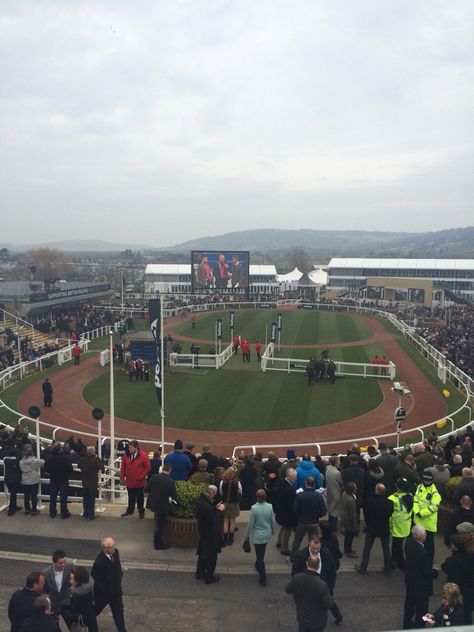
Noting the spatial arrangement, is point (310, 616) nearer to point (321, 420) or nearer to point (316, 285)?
point (321, 420)

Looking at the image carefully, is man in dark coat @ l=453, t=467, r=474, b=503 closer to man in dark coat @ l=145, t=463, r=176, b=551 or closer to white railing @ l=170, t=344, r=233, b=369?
man in dark coat @ l=145, t=463, r=176, b=551

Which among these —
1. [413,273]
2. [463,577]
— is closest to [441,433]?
[463,577]

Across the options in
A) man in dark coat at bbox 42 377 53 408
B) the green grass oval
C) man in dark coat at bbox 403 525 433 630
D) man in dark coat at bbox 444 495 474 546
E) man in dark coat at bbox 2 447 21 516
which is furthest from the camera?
man in dark coat at bbox 42 377 53 408

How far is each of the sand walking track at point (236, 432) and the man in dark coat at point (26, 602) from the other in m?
11.5

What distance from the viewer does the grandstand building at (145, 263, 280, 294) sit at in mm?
80938

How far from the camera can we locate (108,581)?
6684 millimetres

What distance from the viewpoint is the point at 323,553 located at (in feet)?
22.1

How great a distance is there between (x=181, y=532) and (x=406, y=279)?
67.0m

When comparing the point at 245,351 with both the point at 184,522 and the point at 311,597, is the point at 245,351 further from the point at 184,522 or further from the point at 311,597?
the point at 311,597

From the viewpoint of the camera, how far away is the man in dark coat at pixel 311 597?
5.91m

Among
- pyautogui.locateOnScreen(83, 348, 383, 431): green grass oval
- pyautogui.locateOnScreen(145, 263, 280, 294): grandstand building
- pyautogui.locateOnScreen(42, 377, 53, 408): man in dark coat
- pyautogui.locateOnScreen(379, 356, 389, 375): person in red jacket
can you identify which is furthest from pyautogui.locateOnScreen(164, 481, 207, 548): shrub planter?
pyautogui.locateOnScreen(145, 263, 280, 294): grandstand building

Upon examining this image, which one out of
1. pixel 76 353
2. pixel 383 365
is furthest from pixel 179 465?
pixel 76 353

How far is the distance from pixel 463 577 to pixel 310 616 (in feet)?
6.85

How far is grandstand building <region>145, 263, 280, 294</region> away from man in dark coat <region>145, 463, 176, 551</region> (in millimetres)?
70902
